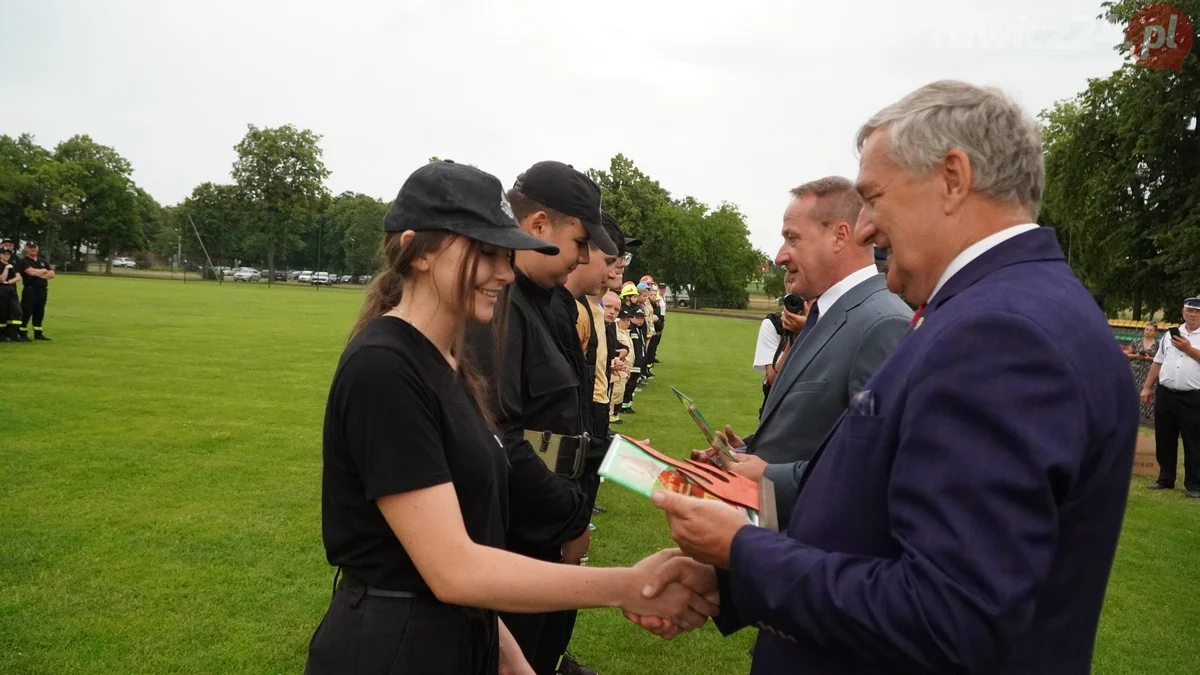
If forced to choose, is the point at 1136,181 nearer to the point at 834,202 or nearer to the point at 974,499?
the point at 834,202

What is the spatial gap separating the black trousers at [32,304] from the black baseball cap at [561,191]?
65.4 ft

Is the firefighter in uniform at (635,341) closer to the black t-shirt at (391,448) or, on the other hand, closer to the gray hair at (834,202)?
the gray hair at (834,202)

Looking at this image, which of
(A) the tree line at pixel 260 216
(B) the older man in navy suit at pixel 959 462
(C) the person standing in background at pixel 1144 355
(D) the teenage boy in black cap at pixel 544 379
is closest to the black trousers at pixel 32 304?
(D) the teenage boy in black cap at pixel 544 379

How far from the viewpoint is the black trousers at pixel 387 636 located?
209 cm

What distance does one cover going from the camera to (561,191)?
390 cm

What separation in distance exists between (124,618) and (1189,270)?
36.9 m

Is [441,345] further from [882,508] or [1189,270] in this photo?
[1189,270]

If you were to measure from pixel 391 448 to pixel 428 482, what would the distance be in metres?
0.12

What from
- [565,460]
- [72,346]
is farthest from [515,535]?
[72,346]

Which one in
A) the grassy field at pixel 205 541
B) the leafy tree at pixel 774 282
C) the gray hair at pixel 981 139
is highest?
the leafy tree at pixel 774 282

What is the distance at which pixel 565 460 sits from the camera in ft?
12.6

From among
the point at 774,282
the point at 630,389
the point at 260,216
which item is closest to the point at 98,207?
the point at 260,216

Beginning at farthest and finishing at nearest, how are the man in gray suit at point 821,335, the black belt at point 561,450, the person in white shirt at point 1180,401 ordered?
the person in white shirt at point 1180,401
the black belt at point 561,450
the man in gray suit at point 821,335

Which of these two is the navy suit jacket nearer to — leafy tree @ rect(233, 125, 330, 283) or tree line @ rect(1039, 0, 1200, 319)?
tree line @ rect(1039, 0, 1200, 319)
